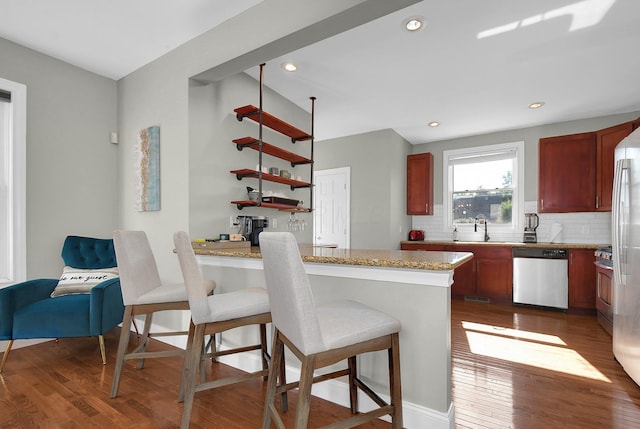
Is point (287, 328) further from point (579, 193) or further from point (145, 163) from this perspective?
point (579, 193)

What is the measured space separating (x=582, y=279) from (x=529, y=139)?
A: 212cm

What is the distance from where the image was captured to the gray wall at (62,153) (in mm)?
2789

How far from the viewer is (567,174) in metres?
4.22

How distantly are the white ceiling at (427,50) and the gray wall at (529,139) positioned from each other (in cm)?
22

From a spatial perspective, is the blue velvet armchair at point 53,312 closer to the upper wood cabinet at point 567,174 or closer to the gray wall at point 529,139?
the gray wall at point 529,139

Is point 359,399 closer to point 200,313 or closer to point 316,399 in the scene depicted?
point 316,399

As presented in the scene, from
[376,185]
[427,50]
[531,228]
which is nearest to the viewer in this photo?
[427,50]

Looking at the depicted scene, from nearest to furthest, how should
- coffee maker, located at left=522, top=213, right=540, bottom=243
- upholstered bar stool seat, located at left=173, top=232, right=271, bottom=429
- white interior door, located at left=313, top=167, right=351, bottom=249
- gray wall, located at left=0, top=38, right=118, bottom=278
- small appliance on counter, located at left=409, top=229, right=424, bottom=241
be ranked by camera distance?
upholstered bar stool seat, located at left=173, top=232, right=271, bottom=429 < gray wall, located at left=0, top=38, right=118, bottom=278 < coffee maker, located at left=522, top=213, right=540, bottom=243 < white interior door, located at left=313, top=167, right=351, bottom=249 < small appliance on counter, located at left=409, top=229, right=424, bottom=241

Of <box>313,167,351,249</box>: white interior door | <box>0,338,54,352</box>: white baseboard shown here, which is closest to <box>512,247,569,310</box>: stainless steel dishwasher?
<box>313,167,351,249</box>: white interior door

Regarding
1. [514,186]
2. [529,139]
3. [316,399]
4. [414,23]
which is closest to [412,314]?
[316,399]

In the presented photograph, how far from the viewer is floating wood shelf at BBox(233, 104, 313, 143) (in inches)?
114

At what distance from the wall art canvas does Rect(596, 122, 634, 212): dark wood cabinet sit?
5.06 metres

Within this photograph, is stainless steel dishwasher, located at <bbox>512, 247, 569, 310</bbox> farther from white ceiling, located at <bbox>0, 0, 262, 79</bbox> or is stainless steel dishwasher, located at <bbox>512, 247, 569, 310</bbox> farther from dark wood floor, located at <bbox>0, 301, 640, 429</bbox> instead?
white ceiling, located at <bbox>0, 0, 262, 79</bbox>

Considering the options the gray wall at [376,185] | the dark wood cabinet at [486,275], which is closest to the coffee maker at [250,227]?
the gray wall at [376,185]
